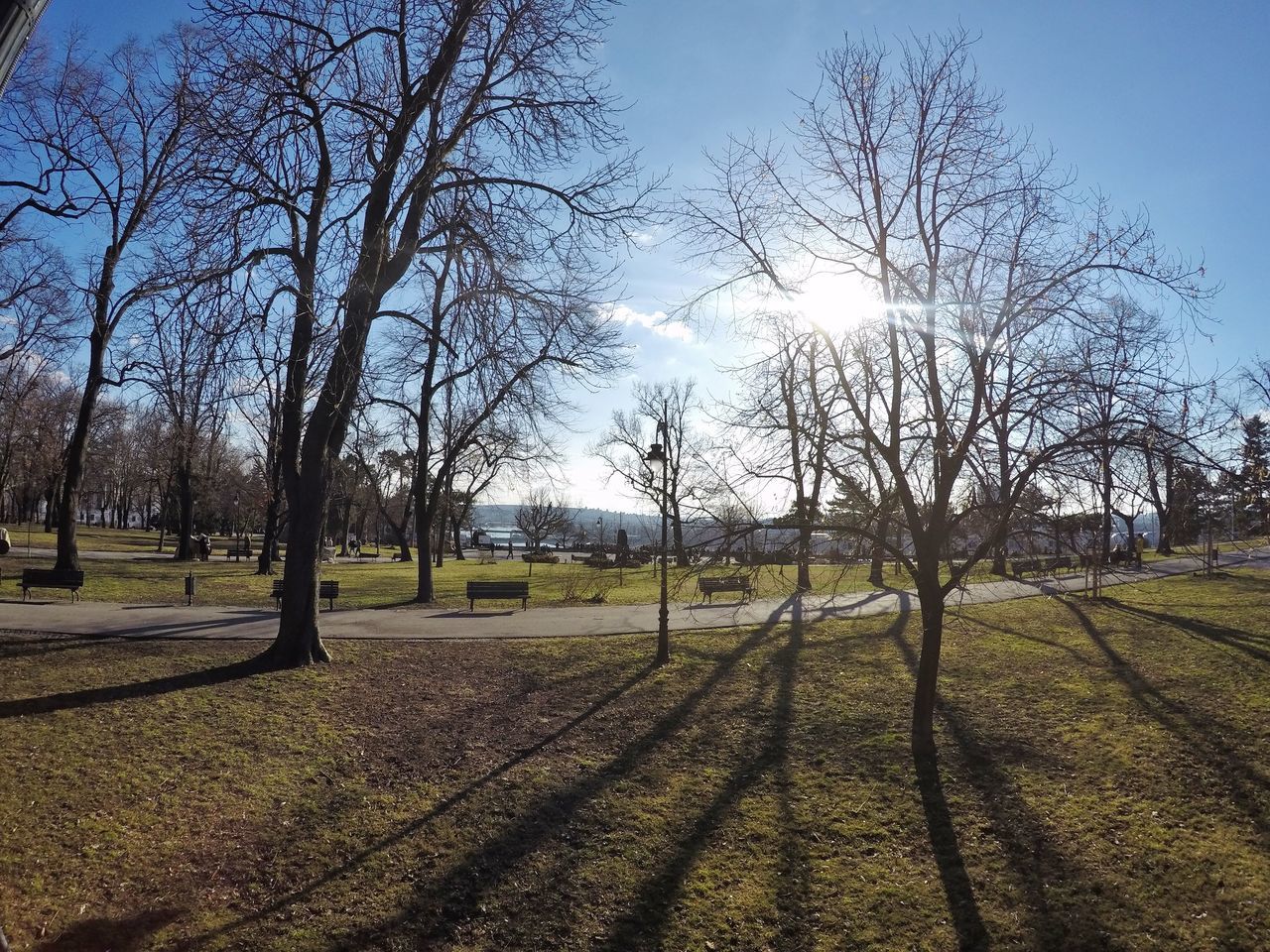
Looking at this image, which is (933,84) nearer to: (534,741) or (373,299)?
(373,299)

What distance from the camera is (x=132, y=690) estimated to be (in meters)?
9.11

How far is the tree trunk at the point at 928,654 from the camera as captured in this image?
7.69 meters

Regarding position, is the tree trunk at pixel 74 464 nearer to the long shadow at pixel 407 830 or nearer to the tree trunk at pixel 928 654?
the long shadow at pixel 407 830

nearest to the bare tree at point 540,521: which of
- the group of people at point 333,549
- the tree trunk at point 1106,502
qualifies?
the group of people at point 333,549

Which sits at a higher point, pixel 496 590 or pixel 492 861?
pixel 496 590

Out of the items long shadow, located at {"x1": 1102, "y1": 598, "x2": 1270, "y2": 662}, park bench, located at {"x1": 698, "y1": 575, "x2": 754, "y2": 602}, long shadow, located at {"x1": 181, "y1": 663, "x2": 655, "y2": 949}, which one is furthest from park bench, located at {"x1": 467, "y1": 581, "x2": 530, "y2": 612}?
long shadow, located at {"x1": 1102, "y1": 598, "x2": 1270, "y2": 662}

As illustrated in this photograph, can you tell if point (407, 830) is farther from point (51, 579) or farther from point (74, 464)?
point (74, 464)

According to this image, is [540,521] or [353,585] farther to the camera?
[540,521]

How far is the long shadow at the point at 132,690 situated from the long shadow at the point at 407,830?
4.35 m

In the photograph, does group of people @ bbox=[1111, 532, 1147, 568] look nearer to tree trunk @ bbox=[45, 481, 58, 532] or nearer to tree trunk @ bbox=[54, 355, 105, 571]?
tree trunk @ bbox=[54, 355, 105, 571]

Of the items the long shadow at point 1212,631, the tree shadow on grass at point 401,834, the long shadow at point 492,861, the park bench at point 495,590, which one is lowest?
the long shadow at point 492,861

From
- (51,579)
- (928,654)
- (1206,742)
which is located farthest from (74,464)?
(1206,742)

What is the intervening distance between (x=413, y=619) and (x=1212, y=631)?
15.3 meters

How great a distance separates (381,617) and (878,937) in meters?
13.1
